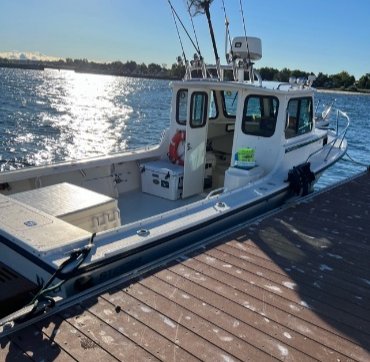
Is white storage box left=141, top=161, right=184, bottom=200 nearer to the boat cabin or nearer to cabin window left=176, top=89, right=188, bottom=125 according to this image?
the boat cabin

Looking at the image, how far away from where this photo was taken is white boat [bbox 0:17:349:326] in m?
3.70

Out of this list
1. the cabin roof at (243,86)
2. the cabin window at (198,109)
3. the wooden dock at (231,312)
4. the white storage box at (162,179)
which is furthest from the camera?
the cabin window at (198,109)

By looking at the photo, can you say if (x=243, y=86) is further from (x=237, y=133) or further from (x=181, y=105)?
(x=181, y=105)

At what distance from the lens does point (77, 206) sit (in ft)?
14.5

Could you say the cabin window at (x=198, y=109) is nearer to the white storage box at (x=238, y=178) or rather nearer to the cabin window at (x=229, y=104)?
the cabin window at (x=229, y=104)

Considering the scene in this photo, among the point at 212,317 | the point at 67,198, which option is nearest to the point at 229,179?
the point at 67,198

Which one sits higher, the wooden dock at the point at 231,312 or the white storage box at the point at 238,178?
the white storage box at the point at 238,178

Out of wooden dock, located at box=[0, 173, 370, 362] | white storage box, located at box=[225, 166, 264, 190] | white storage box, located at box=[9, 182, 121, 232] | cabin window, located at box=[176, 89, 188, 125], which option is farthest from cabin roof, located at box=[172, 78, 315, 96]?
white storage box, located at box=[9, 182, 121, 232]

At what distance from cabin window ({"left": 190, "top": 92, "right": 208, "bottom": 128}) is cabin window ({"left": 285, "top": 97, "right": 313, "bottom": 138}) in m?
1.50

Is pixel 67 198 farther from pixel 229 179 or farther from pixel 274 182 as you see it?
pixel 274 182

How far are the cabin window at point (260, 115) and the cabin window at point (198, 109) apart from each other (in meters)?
0.88

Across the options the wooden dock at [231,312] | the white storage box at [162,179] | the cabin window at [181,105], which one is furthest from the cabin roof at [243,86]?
the wooden dock at [231,312]

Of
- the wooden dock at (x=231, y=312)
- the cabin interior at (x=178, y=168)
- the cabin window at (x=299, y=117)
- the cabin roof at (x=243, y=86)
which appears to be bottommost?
the wooden dock at (x=231, y=312)

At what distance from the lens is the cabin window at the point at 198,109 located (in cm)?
721
